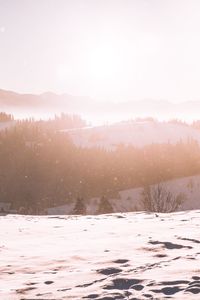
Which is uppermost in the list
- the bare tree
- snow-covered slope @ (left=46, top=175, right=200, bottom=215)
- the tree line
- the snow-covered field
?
the tree line

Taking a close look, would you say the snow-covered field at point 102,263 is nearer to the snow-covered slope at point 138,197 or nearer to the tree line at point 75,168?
the snow-covered slope at point 138,197

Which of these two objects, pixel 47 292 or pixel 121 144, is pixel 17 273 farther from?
pixel 121 144

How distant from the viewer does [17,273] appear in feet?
22.8

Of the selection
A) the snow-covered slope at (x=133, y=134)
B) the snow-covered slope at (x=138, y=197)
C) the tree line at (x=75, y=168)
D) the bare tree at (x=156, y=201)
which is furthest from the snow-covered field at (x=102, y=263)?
the snow-covered slope at (x=133, y=134)

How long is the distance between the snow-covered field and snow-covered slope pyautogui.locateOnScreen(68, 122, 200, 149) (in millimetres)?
120825

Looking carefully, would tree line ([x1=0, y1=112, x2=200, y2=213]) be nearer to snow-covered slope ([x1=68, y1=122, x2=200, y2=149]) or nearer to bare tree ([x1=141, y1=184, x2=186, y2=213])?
snow-covered slope ([x1=68, y1=122, x2=200, y2=149])

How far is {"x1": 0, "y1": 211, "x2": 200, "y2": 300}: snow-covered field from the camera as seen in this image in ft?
18.9

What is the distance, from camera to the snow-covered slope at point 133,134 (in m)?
139

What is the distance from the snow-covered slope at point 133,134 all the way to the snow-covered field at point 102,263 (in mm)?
120825

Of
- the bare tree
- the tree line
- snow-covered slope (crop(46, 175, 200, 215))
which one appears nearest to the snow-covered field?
the bare tree

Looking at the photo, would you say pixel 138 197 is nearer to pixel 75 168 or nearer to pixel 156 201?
pixel 75 168

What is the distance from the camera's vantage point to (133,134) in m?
148

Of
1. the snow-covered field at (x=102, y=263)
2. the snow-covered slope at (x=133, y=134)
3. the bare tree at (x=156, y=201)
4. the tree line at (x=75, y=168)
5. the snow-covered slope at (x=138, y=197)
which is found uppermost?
the snow-covered slope at (x=133, y=134)

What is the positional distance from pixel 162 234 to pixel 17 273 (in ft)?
13.8
